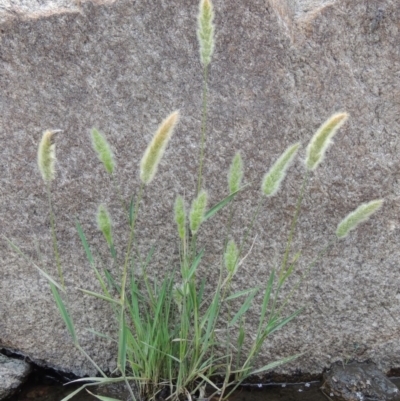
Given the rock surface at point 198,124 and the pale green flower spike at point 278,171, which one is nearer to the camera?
the pale green flower spike at point 278,171

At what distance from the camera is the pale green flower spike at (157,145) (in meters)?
1.12

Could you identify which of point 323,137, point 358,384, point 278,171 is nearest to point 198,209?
point 278,171

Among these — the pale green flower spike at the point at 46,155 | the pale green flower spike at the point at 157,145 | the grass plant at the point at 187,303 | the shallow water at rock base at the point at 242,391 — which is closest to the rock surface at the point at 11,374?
the shallow water at rock base at the point at 242,391

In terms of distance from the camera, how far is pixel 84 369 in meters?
1.81

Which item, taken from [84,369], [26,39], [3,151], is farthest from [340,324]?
[26,39]

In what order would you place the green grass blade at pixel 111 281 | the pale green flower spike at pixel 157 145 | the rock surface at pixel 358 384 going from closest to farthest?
the pale green flower spike at pixel 157 145
the green grass blade at pixel 111 281
the rock surface at pixel 358 384

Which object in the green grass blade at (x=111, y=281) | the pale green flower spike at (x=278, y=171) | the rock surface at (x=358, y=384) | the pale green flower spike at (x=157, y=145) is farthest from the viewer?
the rock surface at (x=358, y=384)

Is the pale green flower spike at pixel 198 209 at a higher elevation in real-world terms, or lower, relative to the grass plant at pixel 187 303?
higher

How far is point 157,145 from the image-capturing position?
115cm

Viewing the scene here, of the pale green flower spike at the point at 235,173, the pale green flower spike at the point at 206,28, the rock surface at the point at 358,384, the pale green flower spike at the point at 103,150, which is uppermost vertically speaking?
the pale green flower spike at the point at 206,28

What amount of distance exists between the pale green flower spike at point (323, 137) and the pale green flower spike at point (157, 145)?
308 millimetres

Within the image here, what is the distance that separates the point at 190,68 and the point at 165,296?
642 millimetres

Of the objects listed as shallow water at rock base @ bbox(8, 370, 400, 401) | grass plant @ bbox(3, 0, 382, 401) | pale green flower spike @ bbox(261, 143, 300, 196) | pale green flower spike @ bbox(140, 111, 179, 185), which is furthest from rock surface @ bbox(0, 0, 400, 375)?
pale green flower spike @ bbox(140, 111, 179, 185)

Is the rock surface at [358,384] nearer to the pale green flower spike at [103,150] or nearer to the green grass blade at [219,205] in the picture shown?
the green grass blade at [219,205]
